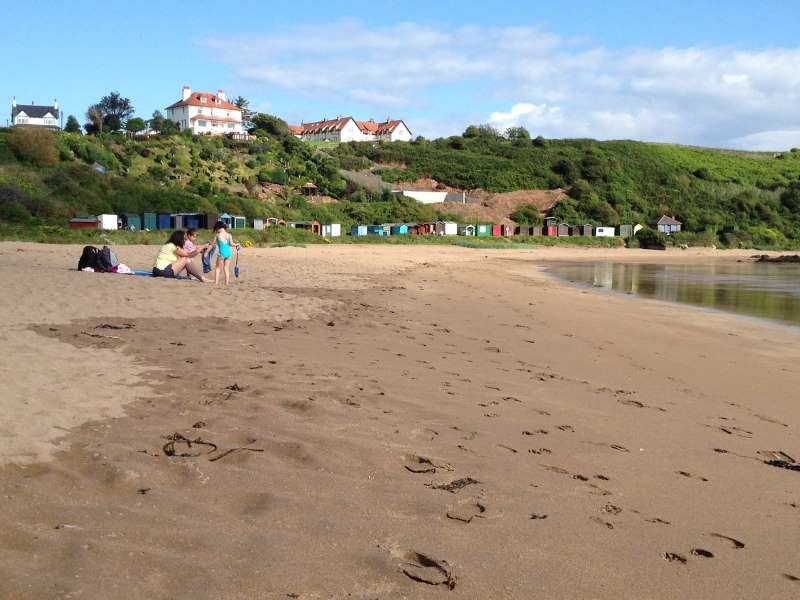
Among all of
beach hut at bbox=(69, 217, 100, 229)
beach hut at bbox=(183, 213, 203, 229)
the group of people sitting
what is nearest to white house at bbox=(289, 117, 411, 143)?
beach hut at bbox=(183, 213, 203, 229)

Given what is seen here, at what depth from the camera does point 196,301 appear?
32.7ft

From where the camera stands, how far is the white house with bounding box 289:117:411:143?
112 metres

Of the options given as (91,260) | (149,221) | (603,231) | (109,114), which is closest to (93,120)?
(109,114)

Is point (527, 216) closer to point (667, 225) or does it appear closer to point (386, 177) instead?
point (667, 225)

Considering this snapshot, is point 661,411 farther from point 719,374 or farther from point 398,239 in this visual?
point 398,239

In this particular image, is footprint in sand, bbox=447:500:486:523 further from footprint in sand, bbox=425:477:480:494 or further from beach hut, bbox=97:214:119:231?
beach hut, bbox=97:214:119:231

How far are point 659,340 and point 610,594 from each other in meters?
8.59

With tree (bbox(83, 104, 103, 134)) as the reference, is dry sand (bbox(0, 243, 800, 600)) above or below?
below

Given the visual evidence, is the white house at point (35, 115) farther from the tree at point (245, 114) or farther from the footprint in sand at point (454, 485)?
the footprint in sand at point (454, 485)

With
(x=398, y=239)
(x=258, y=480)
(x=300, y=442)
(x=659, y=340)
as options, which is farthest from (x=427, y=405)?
(x=398, y=239)

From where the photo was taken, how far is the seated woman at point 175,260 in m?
13.1

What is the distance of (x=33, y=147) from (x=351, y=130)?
68.1 metres

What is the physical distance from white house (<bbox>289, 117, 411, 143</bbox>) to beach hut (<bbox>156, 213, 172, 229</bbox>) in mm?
72616

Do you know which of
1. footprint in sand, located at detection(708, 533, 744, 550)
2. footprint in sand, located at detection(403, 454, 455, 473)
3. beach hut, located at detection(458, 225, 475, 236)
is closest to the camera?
footprint in sand, located at detection(708, 533, 744, 550)
